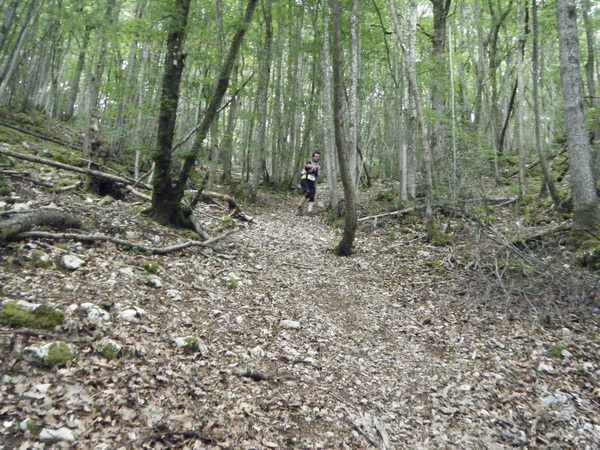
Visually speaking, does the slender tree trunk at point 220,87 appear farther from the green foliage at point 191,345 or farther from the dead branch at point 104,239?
the green foliage at point 191,345

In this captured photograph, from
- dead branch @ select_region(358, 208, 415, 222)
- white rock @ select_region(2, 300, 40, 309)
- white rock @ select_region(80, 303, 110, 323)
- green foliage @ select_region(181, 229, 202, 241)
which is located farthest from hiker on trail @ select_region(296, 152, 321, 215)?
white rock @ select_region(2, 300, 40, 309)

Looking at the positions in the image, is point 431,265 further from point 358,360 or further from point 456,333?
point 358,360

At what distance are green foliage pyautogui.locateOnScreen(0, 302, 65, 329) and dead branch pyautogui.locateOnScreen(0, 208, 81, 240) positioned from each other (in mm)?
1502

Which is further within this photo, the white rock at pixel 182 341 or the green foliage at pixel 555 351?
the green foliage at pixel 555 351

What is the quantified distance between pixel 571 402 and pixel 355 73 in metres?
8.43

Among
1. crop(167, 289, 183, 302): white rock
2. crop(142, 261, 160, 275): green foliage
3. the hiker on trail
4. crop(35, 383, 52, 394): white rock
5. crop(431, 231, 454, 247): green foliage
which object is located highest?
the hiker on trail

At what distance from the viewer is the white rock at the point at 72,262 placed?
4086 millimetres

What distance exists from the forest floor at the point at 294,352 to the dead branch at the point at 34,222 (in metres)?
0.17

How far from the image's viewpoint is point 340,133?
6855mm

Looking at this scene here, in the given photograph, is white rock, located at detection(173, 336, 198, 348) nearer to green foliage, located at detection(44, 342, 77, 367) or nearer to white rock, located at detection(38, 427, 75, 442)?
green foliage, located at detection(44, 342, 77, 367)

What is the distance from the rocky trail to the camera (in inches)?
97.6

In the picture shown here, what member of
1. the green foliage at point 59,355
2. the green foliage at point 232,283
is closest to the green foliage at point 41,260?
the green foliage at point 59,355

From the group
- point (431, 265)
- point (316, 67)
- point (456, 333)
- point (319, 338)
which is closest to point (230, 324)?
point (319, 338)

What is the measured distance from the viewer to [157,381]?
2.85 m
